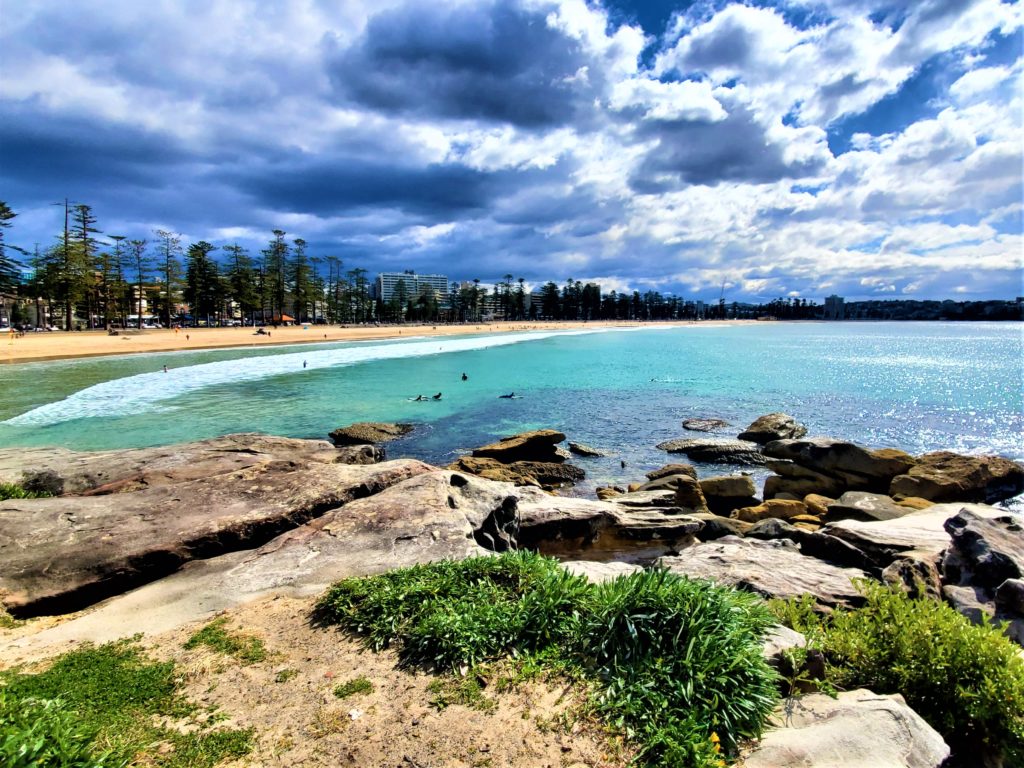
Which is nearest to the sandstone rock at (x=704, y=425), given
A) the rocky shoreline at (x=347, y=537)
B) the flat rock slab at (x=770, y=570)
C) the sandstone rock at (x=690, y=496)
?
the sandstone rock at (x=690, y=496)

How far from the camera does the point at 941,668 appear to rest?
3.78 m

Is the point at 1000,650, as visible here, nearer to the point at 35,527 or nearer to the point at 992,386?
the point at 35,527

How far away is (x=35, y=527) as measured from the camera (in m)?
6.90

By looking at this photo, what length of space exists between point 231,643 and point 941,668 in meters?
6.06

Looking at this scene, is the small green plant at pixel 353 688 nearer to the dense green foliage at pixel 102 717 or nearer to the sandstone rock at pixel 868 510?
the dense green foliage at pixel 102 717

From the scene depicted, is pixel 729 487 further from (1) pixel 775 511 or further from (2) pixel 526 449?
(2) pixel 526 449

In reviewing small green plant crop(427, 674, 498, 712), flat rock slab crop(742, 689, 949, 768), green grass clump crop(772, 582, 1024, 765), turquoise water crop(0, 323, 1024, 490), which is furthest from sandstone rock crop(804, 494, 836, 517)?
small green plant crop(427, 674, 498, 712)

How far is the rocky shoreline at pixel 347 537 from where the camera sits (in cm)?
595

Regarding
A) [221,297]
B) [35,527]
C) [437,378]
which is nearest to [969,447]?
[35,527]

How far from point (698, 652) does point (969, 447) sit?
23536 mm

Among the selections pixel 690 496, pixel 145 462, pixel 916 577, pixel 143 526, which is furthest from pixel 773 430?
pixel 145 462

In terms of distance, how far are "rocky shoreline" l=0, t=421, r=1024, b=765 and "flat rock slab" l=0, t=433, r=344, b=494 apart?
0.06m

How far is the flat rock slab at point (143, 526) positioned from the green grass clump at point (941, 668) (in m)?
7.19

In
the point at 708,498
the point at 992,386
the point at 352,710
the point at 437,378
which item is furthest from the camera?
the point at 437,378
